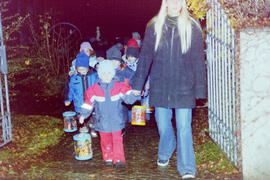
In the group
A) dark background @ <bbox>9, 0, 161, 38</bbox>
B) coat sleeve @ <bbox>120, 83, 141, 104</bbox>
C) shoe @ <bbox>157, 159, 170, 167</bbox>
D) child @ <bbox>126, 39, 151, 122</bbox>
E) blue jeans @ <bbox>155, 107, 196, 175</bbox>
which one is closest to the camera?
blue jeans @ <bbox>155, 107, 196, 175</bbox>

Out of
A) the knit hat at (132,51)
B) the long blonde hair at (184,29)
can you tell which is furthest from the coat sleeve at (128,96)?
the knit hat at (132,51)

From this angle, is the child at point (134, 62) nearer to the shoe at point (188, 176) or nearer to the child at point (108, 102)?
the child at point (108, 102)

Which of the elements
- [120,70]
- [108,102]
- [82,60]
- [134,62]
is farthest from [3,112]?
[134,62]

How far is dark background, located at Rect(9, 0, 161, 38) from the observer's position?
2290 cm

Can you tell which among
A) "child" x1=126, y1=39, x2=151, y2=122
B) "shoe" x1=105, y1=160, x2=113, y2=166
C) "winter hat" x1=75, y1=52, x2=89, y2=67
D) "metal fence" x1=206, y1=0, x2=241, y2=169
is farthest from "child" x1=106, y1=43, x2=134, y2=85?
"shoe" x1=105, y1=160, x2=113, y2=166

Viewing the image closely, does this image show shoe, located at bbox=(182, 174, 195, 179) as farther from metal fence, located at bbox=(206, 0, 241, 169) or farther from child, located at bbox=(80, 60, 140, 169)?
child, located at bbox=(80, 60, 140, 169)

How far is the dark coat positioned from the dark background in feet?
56.9

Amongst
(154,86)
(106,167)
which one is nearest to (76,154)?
(106,167)

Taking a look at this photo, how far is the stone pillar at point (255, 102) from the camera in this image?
170 inches

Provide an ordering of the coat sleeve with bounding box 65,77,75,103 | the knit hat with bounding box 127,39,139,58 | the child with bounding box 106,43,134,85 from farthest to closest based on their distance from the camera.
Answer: the knit hat with bounding box 127,39,139,58, the child with bounding box 106,43,134,85, the coat sleeve with bounding box 65,77,75,103

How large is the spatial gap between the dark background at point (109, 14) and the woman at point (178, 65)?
56.7 feet

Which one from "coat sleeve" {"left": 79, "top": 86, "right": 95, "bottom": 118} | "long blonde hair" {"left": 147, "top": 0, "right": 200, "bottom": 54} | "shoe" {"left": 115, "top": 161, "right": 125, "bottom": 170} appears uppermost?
"long blonde hair" {"left": 147, "top": 0, "right": 200, "bottom": 54}

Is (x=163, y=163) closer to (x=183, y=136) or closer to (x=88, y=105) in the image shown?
(x=183, y=136)

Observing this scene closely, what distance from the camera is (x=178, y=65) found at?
15.7ft
